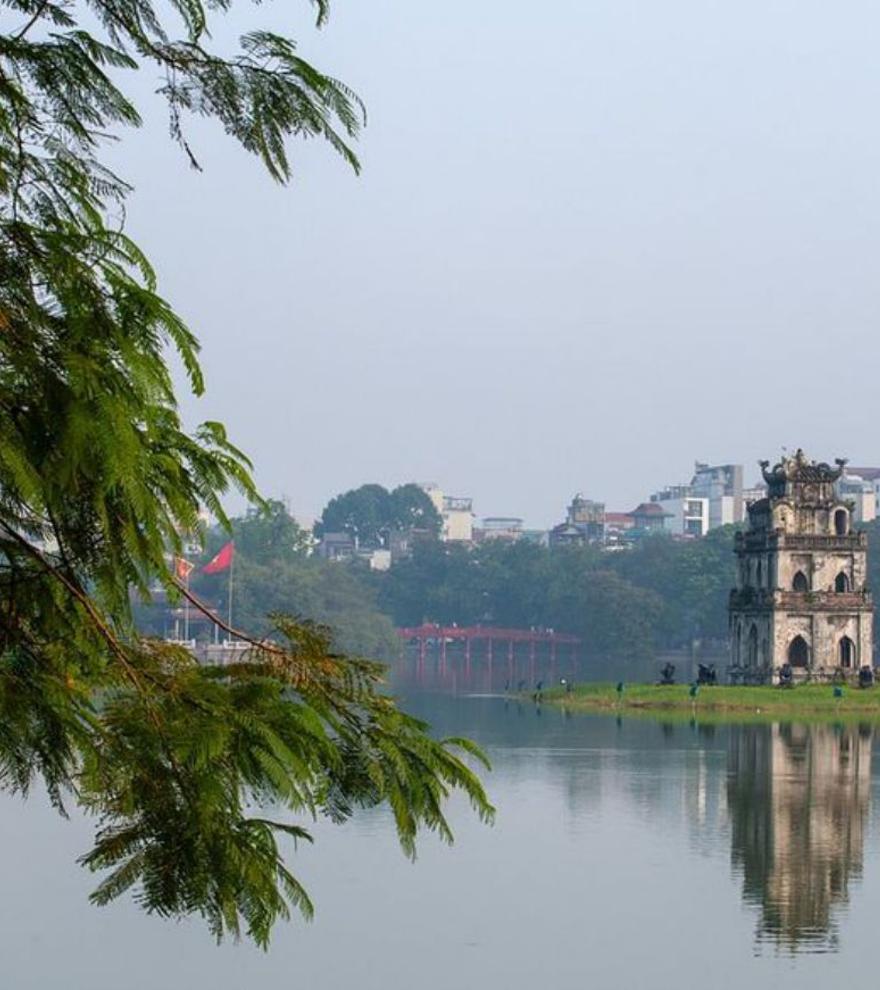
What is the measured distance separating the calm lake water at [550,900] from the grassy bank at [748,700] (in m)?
20.1

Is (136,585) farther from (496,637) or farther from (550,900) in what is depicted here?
(496,637)

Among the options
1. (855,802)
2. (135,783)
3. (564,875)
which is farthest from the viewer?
(855,802)

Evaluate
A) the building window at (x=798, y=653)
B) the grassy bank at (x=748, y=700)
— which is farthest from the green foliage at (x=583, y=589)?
the grassy bank at (x=748, y=700)

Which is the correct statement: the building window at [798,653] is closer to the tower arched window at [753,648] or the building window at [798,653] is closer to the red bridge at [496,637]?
the tower arched window at [753,648]

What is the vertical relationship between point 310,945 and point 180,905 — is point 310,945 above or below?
below

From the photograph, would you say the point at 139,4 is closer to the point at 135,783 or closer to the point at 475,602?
the point at 135,783

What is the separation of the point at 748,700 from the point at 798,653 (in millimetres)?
5771

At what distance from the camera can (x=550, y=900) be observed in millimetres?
32156

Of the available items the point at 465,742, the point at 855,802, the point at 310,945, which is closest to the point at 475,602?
the point at 855,802

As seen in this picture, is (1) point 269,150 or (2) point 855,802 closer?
(1) point 269,150

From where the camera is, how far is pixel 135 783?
865 cm

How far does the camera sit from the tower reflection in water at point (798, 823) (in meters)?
31.3

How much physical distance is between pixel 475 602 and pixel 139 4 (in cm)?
15973

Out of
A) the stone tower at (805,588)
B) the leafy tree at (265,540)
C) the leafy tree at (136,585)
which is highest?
the leafy tree at (265,540)
